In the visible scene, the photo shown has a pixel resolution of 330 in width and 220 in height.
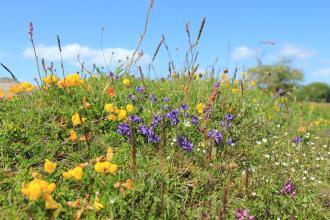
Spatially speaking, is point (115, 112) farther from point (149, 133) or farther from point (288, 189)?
point (288, 189)

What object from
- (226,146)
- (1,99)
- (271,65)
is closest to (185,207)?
(226,146)

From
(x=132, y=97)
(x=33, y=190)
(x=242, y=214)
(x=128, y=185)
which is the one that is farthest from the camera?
(x=132, y=97)

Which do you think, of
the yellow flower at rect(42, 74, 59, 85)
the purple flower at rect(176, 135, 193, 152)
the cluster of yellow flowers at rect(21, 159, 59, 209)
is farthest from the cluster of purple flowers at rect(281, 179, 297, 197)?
the yellow flower at rect(42, 74, 59, 85)

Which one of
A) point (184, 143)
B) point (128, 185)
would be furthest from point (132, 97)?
point (128, 185)

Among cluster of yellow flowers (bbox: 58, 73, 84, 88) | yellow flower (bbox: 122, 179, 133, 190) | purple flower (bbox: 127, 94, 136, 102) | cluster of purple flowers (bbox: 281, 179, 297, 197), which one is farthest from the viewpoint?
purple flower (bbox: 127, 94, 136, 102)

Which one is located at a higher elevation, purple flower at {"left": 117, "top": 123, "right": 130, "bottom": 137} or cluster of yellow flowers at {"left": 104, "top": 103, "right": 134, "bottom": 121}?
cluster of yellow flowers at {"left": 104, "top": 103, "right": 134, "bottom": 121}

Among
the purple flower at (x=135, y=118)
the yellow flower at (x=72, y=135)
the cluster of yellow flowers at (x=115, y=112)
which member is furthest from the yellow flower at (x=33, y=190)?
the purple flower at (x=135, y=118)

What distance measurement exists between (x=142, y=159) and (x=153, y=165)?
5.1 inches

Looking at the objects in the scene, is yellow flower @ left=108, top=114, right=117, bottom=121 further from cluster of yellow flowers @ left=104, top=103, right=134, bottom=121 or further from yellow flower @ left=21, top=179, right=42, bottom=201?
yellow flower @ left=21, top=179, right=42, bottom=201

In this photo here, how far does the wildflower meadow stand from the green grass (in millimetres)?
12

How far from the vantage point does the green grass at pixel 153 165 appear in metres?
3.33

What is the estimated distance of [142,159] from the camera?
397 cm

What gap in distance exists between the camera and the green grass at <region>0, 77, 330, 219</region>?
10.9ft

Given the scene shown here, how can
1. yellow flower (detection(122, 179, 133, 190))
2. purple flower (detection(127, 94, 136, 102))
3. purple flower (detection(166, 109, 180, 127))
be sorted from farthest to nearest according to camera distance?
1. purple flower (detection(127, 94, 136, 102))
2. purple flower (detection(166, 109, 180, 127))
3. yellow flower (detection(122, 179, 133, 190))
